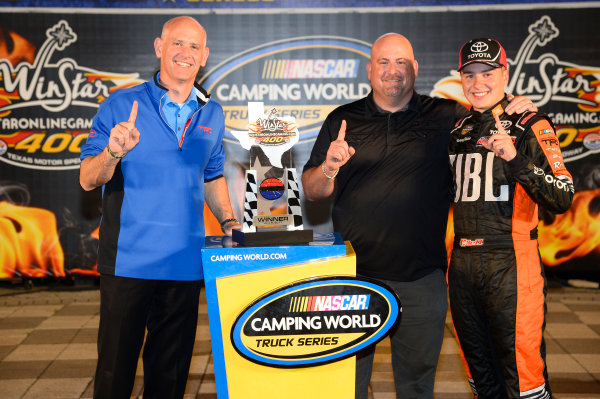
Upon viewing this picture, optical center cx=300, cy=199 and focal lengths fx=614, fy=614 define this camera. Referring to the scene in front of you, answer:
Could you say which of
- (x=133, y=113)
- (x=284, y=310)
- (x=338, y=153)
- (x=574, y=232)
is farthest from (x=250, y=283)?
(x=574, y=232)

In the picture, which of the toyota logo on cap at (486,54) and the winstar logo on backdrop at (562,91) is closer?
the toyota logo on cap at (486,54)

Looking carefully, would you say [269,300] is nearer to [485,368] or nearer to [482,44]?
[485,368]

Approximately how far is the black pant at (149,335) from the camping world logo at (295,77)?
138 inches

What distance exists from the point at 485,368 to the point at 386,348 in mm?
2102

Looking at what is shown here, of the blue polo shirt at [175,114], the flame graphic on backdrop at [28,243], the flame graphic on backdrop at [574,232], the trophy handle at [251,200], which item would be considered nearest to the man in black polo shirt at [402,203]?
the trophy handle at [251,200]

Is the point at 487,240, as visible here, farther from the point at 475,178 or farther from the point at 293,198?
the point at 293,198

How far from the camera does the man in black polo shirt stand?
2404mm

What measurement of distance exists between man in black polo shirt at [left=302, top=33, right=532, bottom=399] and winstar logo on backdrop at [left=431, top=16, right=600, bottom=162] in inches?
139

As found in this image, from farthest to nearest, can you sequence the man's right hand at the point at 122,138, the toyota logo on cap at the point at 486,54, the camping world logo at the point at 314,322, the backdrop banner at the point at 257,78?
1. the backdrop banner at the point at 257,78
2. the toyota logo on cap at the point at 486,54
3. the man's right hand at the point at 122,138
4. the camping world logo at the point at 314,322

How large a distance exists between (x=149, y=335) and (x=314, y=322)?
945 mm

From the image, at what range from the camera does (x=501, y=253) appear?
2.41m

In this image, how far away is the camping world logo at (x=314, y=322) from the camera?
1.81 meters

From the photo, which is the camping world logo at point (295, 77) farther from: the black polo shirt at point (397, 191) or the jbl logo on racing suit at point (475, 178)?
the jbl logo on racing suit at point (475, 178)

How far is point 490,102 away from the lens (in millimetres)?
2520
